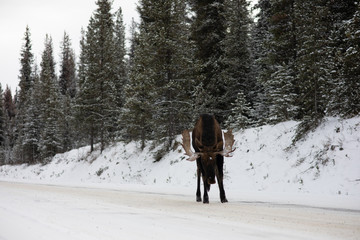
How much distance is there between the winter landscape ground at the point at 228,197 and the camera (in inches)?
199

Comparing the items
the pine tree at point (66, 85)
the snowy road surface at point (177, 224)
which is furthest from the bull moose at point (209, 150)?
the pine tree at point (66, 85)

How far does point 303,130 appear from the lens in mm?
15914

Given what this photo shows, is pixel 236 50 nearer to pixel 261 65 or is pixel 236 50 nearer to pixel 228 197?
pixel 261 65

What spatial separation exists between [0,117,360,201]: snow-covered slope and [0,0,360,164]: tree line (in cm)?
112

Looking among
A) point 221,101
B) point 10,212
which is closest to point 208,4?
point 221,101

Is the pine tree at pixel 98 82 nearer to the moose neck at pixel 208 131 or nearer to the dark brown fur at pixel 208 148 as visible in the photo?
the dark brown fur at pixel 208 148

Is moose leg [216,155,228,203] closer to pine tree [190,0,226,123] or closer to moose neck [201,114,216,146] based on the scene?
moose neck [201,114,216,146]

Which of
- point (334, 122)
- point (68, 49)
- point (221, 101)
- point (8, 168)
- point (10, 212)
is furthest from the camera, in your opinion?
point (68, 49)

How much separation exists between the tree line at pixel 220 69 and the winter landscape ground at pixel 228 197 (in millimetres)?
1718

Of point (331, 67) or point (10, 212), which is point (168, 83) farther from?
point (10, 212)

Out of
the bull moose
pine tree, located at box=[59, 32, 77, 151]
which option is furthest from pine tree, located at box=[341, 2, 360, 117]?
pine tree, located at box=[59, 32, 77, 151]

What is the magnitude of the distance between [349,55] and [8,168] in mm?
48865

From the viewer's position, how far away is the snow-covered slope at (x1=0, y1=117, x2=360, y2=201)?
482 inches

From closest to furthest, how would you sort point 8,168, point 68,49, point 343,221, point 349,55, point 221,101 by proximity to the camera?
point 343,221 → point 349,55 → point 221,101 → point 8,168 → point 68,49
